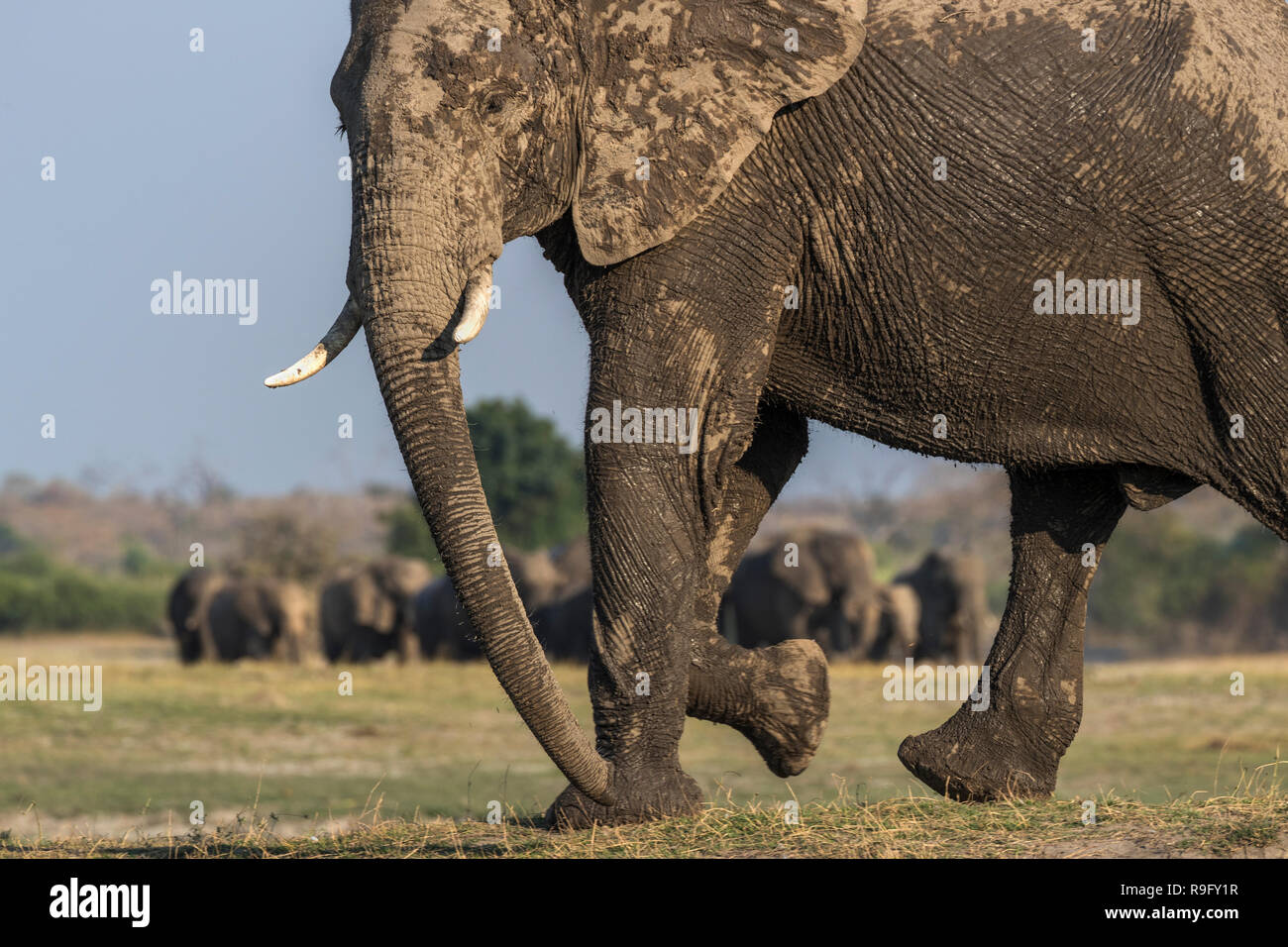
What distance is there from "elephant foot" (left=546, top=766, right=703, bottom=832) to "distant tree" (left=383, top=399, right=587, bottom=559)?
139 feet

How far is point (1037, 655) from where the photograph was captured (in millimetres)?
8438

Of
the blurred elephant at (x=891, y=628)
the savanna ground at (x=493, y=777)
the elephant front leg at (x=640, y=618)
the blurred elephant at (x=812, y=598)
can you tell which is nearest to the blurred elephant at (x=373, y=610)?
the savanna ground at (x=493, y=777)

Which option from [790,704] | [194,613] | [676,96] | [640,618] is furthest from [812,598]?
[676,96]

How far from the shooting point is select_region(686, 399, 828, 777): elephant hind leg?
790cm

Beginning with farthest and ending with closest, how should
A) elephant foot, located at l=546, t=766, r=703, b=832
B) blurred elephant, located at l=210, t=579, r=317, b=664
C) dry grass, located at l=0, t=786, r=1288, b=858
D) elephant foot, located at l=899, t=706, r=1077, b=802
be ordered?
blurred elephant, located at l=210, t=579, r=317, b=664
elephant foot, located at l=899, t=706, r=1077, b=802
elephant foot, located at l=546, t=766, r=703, b=832
dry grass, located at l=0, t=786, r=1288, b=858

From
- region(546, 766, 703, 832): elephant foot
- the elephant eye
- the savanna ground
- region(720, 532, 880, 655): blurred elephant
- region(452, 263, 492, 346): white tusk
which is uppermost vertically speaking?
the elephant eye

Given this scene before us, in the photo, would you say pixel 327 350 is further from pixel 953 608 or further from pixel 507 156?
pixel 953 608

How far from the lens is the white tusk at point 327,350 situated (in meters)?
6.47

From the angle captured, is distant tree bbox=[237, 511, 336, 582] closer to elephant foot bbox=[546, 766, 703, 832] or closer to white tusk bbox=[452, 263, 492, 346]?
elephant foot bbox=[546, 766, 703, 832]

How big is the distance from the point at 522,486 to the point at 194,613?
770 inches

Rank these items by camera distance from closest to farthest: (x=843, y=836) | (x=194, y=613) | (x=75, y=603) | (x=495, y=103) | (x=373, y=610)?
1. (x=495, y=103)
2. (x=843, y=836)
3. (x=373, y=610)
4. (x=194, y=613)
5. (x=75, y=603)

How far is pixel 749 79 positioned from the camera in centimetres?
729

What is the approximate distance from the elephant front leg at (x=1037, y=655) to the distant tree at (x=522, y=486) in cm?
4194

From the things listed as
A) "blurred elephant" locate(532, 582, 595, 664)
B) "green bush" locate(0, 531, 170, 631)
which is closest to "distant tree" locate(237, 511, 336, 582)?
"green bush" locate(0, 531, 170, 631)
